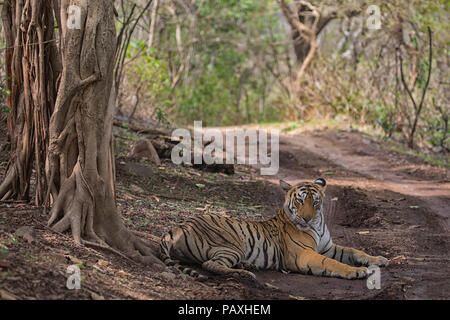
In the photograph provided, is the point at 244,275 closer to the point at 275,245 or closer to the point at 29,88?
the point at 275,245

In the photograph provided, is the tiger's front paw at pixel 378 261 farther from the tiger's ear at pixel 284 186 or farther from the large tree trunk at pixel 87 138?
the large tree trunk at pixel 87 138

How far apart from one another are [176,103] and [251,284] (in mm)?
17110

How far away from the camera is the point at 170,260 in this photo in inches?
233

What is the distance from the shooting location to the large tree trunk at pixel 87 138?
5734mm

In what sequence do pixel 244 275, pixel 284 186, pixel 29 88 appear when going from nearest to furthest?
1. pixel 244 275
2. pixel 29 88
3. pixel 284 186

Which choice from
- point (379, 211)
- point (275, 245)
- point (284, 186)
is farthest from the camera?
point (379, 211)

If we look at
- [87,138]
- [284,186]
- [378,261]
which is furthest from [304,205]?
[87,138]

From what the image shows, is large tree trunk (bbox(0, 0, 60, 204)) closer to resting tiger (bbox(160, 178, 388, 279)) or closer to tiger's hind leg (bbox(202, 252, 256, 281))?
resting tiger (bbox(160, 178, 388, 279))

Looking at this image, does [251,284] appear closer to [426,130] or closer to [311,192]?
[311,192]

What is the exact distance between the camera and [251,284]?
5496mm

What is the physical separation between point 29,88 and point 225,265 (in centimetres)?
274

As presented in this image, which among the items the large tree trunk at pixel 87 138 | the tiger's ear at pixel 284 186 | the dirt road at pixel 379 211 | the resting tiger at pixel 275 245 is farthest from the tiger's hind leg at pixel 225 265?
the tiger's ear at pixel 284 186

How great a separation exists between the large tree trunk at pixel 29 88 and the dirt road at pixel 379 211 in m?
2.68
